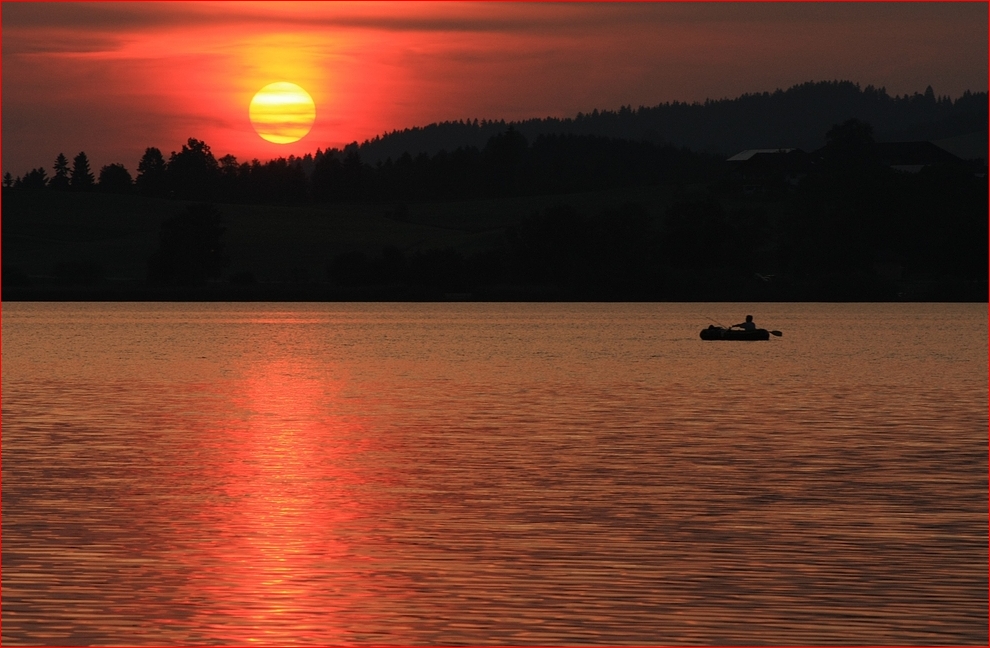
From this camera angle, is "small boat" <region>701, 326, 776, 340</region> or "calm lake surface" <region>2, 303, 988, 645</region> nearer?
"calm lake surface" <region>2, 303, 988, 645</region>

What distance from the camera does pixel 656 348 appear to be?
109 meters

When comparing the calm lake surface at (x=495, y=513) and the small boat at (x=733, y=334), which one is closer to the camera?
the calm lake surface at (x=495, y=513)

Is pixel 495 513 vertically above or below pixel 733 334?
below

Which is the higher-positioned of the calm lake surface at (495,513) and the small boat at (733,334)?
the small boat at (733,334)

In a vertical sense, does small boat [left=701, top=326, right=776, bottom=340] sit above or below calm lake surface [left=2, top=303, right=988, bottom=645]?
above

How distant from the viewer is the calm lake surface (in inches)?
872

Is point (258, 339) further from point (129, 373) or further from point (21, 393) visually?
point (21, 393)

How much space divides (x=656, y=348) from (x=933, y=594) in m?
85.7

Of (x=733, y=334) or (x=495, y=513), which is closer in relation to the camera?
(x=495, y=513)

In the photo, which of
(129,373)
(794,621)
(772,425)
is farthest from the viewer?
(129,373)

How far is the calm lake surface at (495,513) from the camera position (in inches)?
872

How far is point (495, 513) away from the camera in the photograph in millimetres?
31031

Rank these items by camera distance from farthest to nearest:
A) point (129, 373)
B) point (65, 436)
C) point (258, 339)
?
point (258, 339)
point (129, 373)
point (65, 436)

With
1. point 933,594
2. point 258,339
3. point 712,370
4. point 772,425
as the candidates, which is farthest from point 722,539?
point 258,339
